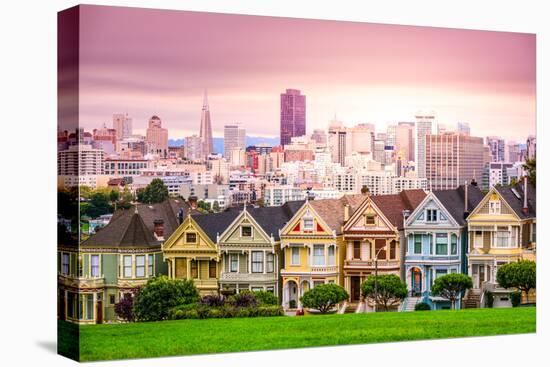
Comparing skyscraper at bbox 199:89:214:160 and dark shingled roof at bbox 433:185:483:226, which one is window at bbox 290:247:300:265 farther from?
dark shingled roof at bbox 433:185:483:226

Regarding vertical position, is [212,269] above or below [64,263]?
below

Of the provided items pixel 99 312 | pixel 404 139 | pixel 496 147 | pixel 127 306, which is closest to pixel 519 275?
pixel 496 147

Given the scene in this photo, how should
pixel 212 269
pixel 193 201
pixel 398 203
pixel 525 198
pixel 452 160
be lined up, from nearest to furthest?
pixel 193 201, pixel 212 269, pixel 398 203, pixel 452 160, pixel 525 198

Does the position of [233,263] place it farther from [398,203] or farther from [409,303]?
[409,303]

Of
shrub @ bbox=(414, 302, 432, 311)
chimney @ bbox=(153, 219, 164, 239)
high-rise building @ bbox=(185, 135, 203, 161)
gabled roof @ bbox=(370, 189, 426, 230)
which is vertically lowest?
shrub @ bbox=(414, 302, 432, 311)

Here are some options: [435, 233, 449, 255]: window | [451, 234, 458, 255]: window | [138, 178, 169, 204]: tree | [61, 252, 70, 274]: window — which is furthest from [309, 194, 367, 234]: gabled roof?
[61, 252, 70, 274]: window

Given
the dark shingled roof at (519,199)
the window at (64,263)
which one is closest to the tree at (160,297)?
the window at (64,263)

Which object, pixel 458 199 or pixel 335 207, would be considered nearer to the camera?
pixel 335 207

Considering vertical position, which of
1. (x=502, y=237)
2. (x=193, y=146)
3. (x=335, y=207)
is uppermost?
(x=193, y=146)
